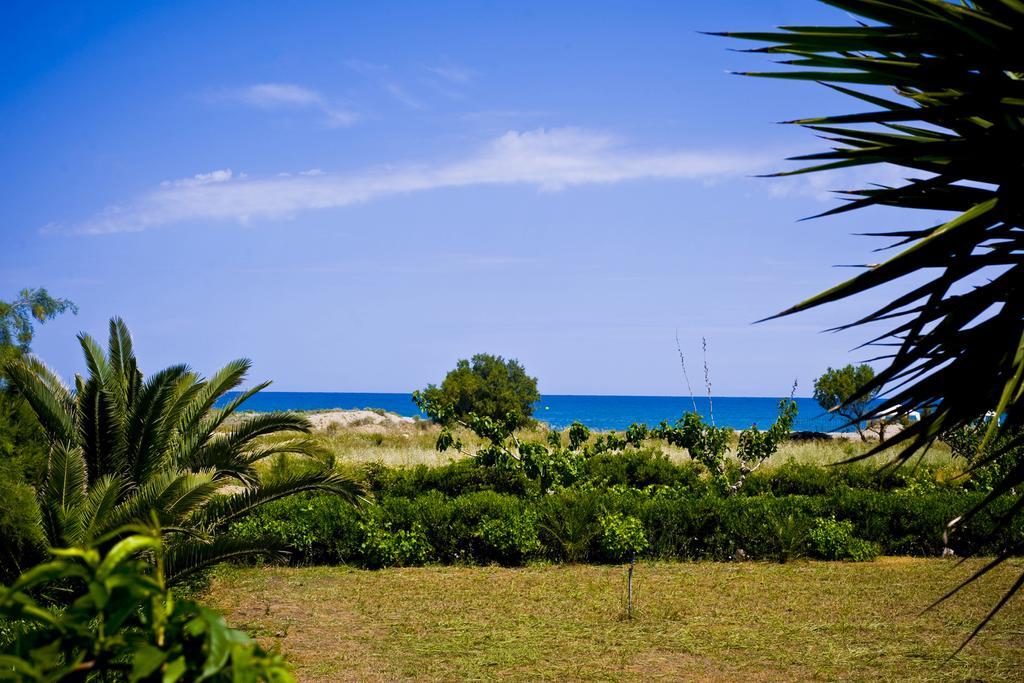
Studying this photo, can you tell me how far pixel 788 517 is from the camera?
11219 mm

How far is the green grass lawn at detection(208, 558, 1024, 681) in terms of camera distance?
651cm

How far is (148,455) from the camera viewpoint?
8375mm

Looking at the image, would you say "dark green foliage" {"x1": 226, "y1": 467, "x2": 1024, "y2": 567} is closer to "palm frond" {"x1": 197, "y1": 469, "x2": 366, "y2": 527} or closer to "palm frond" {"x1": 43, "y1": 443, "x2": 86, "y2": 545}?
"palm frond" {"x1": 197, "y1": 469, "x2": 366, "y2": 527}

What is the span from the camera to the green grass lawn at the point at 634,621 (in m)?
6.51

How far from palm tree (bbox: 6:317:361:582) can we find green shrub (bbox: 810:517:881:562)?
22.0ft

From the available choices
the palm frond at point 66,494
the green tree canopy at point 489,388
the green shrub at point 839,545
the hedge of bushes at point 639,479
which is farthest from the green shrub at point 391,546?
the green tree canopy at point 489,388

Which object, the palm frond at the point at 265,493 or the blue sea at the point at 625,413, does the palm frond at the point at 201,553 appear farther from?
the blue sea at the point at 625,413

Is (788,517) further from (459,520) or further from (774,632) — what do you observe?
(459,520)

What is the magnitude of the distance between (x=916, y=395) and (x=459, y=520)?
8.81 metres

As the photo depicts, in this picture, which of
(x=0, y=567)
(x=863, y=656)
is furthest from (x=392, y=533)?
(x=863, y=656)

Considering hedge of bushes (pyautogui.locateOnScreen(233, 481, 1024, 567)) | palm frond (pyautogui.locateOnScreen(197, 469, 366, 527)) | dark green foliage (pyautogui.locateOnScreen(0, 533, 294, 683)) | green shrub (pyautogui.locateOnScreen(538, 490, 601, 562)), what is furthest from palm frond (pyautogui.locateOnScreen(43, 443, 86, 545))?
dark green foliage (pyautogui.locateOnScreen(0, 533, 294, 683))

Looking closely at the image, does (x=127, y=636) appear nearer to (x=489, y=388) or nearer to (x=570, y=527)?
(x=570, y=527)

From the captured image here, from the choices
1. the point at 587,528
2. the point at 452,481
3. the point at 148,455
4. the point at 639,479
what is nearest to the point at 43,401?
the point at 148,455

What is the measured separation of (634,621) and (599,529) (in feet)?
9.86
